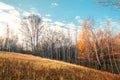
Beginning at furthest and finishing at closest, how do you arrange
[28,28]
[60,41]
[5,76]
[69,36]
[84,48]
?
[60,41] → [69,36] → [28,28] → [84,48] → [5,76]

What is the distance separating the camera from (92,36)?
46.1 metres

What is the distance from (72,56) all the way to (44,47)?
34.5 ft

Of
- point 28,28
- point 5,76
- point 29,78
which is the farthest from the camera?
point 28,28

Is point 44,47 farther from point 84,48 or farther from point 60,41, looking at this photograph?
point 84,48

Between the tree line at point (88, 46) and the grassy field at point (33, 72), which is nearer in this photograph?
the grassy field at point (33, 72)

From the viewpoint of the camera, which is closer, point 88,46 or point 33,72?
point 33,72

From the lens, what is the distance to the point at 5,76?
11.5 m

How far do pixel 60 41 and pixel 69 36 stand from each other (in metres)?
5.69

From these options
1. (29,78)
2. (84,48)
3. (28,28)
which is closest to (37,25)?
(28,28)

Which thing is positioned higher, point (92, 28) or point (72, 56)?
point (92, 28)

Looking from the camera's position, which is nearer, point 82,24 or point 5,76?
point 5,76

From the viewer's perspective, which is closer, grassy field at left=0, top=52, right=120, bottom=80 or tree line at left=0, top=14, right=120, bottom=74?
grassy field at left=0, top=52, right=120, bottom=80

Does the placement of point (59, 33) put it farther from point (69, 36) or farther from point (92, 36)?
point (92, 36)

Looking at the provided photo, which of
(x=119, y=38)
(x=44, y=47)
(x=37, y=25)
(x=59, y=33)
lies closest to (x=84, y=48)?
(x=119, y=38)
